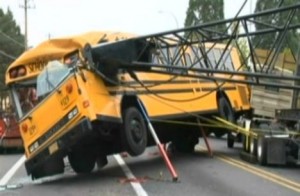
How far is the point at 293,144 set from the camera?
17.2 meters

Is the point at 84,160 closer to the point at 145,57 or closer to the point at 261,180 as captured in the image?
the point at 145,57

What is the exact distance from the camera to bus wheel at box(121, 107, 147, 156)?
14.9 meters

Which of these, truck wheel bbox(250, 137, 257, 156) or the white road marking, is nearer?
the white road marking

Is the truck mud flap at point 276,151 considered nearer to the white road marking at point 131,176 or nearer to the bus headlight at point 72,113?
the white road marking at point 131,176

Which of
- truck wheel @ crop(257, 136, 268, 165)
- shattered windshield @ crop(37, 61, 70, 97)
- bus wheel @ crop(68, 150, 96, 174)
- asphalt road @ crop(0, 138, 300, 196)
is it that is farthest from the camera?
truck wheel @ crop(257, 136, 268, 165)

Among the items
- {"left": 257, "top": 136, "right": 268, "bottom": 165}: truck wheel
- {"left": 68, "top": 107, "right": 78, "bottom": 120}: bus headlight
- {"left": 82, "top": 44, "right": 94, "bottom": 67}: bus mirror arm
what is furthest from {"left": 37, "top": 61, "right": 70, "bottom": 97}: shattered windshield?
{"left": 257, "top": 136, "right": 268, "bottom": 165}: truck wheel

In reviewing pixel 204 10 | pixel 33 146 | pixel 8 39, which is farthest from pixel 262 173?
pixel 8 39

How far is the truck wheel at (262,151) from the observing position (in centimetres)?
1745

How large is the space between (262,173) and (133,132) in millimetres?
3157

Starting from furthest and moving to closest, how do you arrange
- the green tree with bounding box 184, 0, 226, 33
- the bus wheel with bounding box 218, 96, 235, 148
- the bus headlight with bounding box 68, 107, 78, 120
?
the green tree with bounding box 184, 0, 226, 33 → the bus wheel with bounding box 218, 96, 235, 148 → the bus headlight with bounding box 68, 107, 78, 120

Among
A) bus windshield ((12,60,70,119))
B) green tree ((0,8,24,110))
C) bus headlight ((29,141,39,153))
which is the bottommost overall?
green tree ((0,8,24,110))

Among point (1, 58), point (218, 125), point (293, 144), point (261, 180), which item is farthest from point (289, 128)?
point (1, 58)

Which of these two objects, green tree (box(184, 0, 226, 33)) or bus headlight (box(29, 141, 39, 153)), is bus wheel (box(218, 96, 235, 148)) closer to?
bus headlight (box(29, 141, 39, 153))

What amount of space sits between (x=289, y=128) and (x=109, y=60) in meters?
5.87
